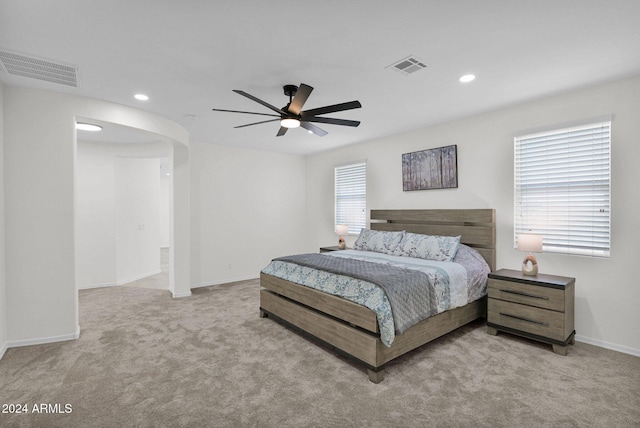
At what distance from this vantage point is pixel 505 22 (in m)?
2.00

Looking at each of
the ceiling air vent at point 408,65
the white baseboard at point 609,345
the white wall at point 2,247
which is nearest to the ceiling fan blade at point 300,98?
the ceiling air vent at point 408,65

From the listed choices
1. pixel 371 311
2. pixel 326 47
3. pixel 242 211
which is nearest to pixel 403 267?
pixel 371 311

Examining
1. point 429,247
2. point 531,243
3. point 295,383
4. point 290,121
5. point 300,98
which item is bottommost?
point 295,383

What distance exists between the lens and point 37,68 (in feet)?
8.55

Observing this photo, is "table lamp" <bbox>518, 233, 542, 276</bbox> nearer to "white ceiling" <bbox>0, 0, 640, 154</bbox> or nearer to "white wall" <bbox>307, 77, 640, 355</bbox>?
"white wall" <bbox>307, 77, 640, 355</bbox>

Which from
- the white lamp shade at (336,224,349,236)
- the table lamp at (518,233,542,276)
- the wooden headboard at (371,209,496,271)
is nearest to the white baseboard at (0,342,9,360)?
the white lamp shade at (336,224,349,236)

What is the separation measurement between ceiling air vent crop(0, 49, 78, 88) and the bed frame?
283 cm

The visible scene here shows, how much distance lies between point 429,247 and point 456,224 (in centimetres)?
63

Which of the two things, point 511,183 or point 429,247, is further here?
point 429,247

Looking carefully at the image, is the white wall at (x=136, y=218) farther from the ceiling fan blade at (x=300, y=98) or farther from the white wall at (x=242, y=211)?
the ceiling fan blade at (x=300, y=98)

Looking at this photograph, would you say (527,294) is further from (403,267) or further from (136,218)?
(136,218)

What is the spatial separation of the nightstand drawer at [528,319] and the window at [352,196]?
2.64 m

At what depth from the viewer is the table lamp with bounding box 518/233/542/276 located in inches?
122

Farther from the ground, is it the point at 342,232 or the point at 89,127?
the point at 89,127
